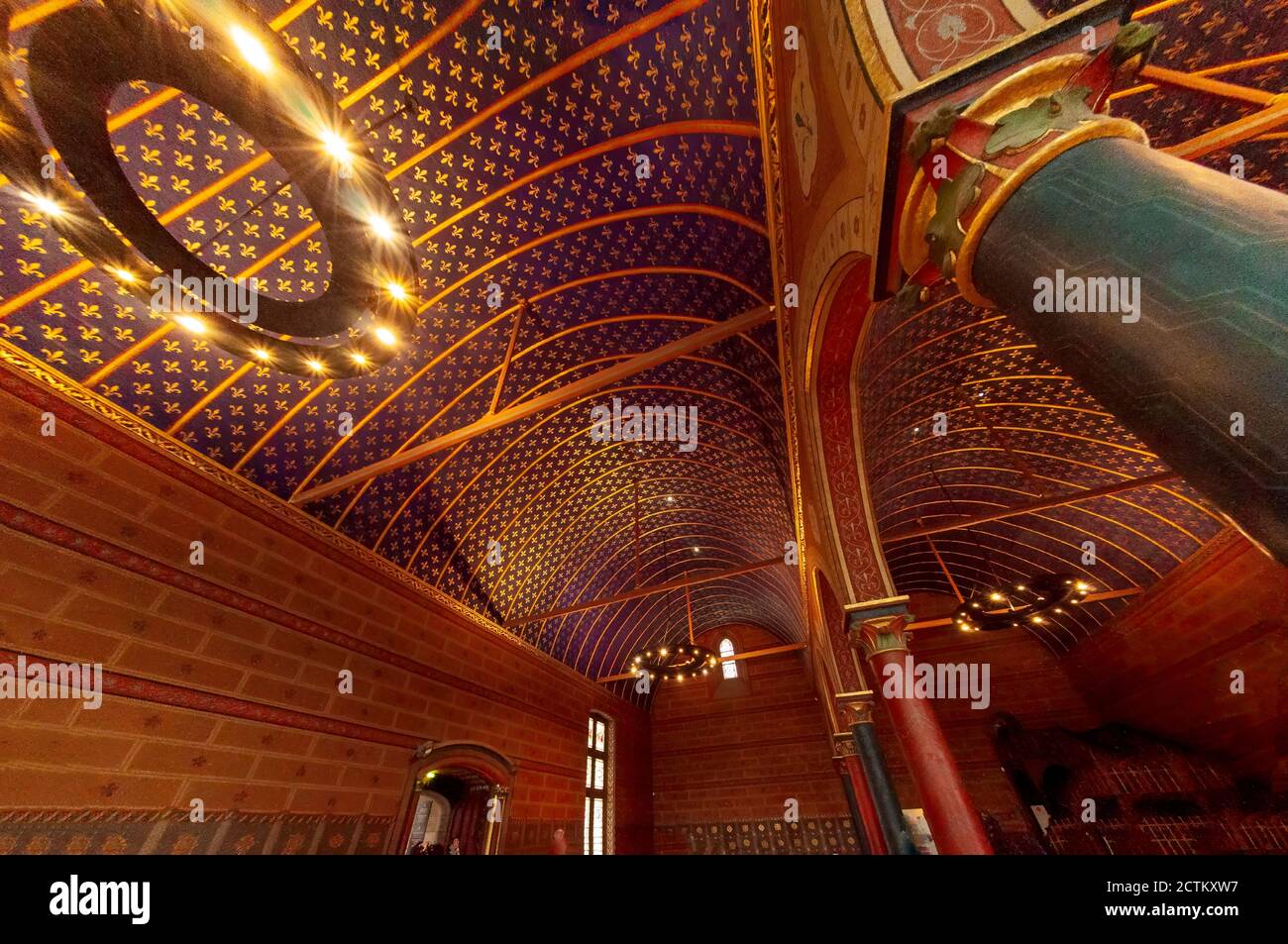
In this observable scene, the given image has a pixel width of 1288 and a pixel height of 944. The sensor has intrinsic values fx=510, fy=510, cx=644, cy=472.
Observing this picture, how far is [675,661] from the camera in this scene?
10.5 m

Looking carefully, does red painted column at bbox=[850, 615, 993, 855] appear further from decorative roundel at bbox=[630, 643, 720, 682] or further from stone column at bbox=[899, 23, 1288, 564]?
decorative roundel at bbox=[630, 643, 720, 682]

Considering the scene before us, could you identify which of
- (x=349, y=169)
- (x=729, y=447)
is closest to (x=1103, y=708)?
(x=729, y=447)

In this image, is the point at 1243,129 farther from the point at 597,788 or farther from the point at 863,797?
the point at 597,788

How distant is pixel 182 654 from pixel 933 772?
6.73 m

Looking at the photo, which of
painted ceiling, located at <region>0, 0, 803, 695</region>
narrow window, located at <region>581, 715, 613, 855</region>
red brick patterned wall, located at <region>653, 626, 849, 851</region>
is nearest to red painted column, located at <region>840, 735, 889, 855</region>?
painted ceiling, located at <region>0, 0, 803, 695</region>

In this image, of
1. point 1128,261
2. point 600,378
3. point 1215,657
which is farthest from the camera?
point 1215,657

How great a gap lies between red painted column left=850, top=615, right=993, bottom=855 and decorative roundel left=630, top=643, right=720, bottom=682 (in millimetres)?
6248

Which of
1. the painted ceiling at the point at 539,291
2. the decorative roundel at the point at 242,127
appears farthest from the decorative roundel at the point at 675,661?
the decorative roundel at the point at 242,127

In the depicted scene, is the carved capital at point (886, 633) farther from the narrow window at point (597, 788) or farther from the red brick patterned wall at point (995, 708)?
the narrow window at point (597, 788)

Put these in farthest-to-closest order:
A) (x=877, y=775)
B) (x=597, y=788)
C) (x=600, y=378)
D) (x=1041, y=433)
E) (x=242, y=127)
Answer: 1. (x=597, y=788)
2. (x=1041, y=433)
3. (x=877, y=775)
4. (x=600, y=378)
5. (x=242, y=127)

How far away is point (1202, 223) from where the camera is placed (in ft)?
4.13

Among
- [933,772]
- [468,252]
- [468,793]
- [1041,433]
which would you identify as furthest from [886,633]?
[468,793]

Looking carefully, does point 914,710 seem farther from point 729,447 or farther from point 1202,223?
point 729,447

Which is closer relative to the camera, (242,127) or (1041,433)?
(242,127)
